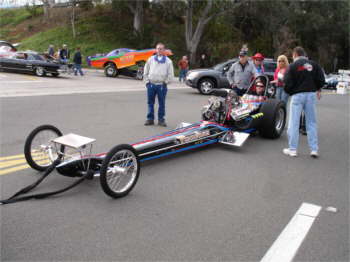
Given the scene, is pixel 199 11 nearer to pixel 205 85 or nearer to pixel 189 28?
pixel 189 28

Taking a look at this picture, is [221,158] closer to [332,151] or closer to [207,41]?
[332,151]

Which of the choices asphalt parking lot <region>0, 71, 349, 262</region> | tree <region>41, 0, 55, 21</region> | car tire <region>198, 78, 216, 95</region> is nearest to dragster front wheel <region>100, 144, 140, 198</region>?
asphalt parking lot <region>0, 71, 349, 262</region>

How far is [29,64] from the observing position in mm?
19469

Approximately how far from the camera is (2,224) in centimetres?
364

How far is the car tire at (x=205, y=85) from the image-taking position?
16.5 meters

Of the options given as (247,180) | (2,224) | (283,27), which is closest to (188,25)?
(283,27)

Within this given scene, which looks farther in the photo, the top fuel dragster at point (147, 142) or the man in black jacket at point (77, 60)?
the man in black jacket at point (77, 60)

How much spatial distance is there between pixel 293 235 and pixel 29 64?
18684mm

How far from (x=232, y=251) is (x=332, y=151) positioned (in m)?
4.85

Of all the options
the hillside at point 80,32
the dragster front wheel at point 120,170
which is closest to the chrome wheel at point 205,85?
the dragster front wheel at point 120,170

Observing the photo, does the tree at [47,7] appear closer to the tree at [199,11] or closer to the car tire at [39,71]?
the tree at [199,11]

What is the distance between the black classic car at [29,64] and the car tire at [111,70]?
3.89 meters

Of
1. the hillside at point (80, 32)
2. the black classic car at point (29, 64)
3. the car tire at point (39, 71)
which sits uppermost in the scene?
the hillside at point (80, 32)

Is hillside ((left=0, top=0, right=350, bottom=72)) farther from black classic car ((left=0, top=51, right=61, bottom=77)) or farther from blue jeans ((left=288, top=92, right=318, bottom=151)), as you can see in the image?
blue jeans ((left=288, top=92, right=318, bottom=151))
